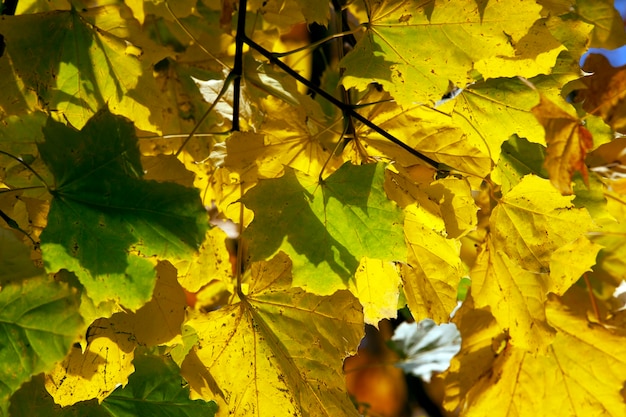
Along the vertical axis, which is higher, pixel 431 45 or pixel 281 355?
pixel 431 45

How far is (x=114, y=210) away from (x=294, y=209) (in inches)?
8.0

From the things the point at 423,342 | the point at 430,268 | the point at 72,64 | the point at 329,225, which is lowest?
the point at 423,342

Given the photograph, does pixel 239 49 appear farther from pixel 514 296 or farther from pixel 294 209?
pixel 514 296

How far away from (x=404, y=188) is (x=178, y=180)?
10.8 inches

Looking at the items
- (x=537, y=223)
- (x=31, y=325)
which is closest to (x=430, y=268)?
(x=537, y=223)

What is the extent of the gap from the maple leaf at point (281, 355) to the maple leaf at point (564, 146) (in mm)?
297

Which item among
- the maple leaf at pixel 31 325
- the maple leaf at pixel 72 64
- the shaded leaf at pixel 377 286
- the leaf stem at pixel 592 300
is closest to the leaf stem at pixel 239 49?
the maple leaf at pixel 72 64

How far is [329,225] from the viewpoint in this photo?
0.80 metres

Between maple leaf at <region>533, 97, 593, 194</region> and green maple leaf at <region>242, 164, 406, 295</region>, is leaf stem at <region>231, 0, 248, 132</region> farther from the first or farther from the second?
maple leaf at <region>533, 97, 593, 194</region>

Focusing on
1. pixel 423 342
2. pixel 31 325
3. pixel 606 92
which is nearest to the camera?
pixel 31 325

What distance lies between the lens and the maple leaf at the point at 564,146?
0.69m

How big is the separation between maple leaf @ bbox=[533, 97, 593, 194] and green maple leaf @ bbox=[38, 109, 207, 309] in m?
0.34

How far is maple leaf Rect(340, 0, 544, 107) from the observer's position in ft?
2.57

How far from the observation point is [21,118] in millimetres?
841
